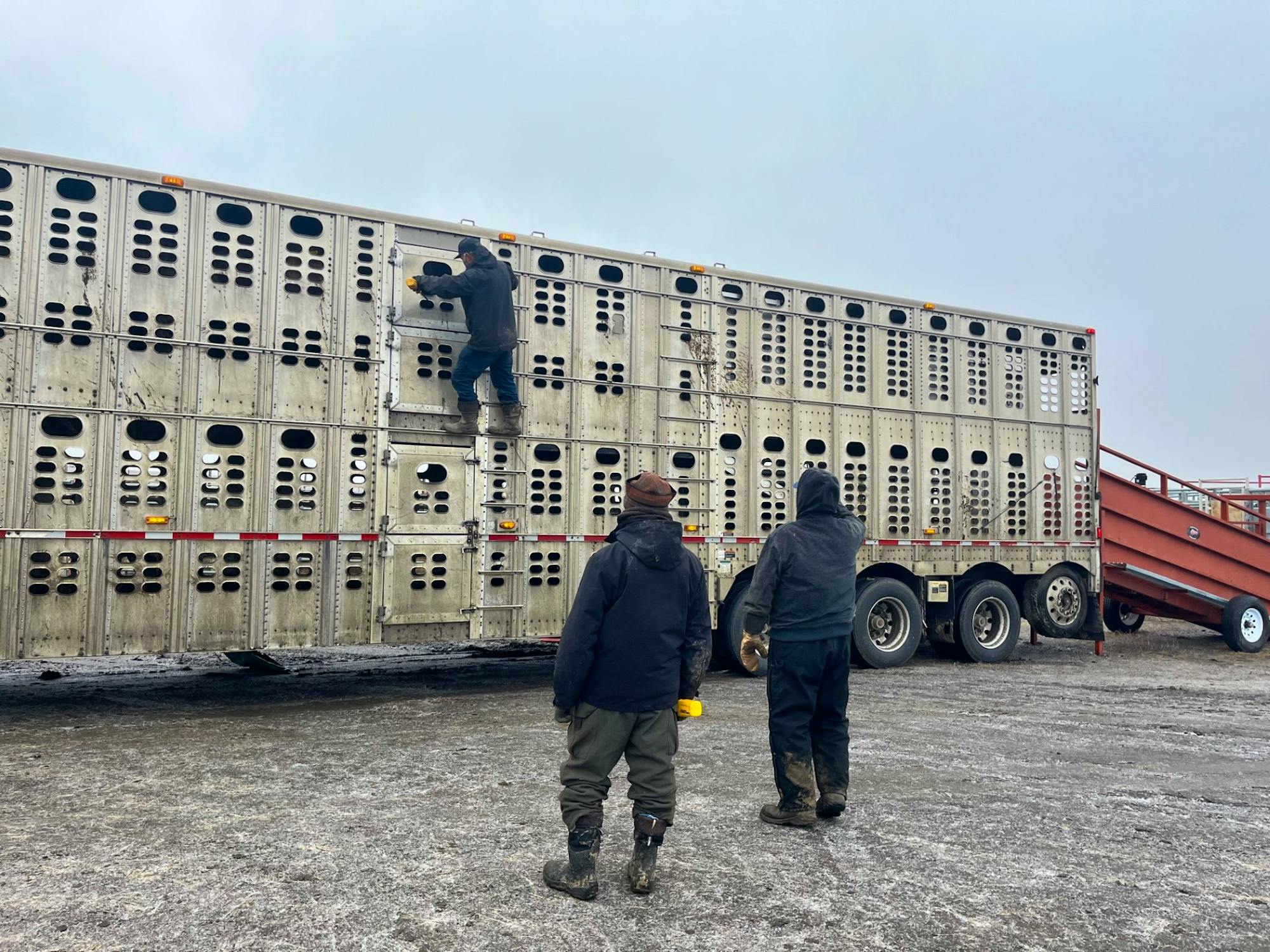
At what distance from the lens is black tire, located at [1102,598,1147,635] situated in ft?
49.4

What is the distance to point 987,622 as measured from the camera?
37.7 feet

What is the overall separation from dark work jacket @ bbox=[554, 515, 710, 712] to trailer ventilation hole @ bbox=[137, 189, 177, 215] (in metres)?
5.69

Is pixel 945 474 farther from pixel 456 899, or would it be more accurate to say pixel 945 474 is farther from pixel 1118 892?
pixel 456 899

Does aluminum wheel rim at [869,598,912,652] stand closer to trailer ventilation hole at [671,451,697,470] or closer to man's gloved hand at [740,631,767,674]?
trailer ventilation hole at [671,451,697,470]

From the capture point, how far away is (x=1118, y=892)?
3908 millimetres

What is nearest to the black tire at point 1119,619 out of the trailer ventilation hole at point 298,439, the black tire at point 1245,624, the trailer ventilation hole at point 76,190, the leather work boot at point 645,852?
the black tire at point 1245,624

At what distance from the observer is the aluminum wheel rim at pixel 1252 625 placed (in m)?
12.9

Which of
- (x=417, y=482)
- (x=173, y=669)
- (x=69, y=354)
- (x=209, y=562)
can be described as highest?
(x=69, y=354)

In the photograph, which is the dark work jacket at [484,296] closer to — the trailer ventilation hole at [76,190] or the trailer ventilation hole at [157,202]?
the trailer ventilation hole at [157,202]

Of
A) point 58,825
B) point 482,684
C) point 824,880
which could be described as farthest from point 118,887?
point 482,684

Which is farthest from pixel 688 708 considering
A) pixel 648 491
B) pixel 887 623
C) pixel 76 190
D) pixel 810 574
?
pixel 887 623

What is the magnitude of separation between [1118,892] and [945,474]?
25.1 ft

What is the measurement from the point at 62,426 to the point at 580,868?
581cm

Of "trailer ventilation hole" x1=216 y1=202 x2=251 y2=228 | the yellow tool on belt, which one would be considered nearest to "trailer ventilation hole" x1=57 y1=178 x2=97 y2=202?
"trailer ventilation hole" x1=216 y1=202 x2=251 y2=228
